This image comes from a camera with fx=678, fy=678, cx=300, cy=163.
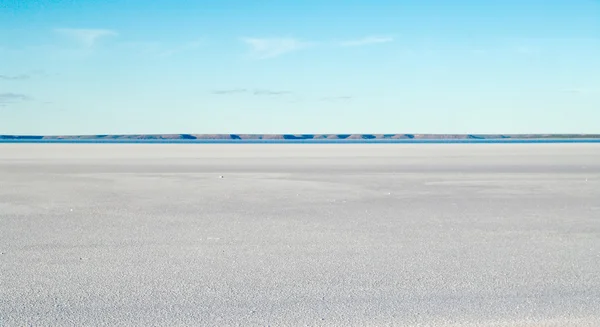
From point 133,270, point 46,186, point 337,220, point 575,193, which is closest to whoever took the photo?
point 133,270

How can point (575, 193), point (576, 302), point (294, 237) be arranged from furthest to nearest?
point (575, 193), point (294, 237), point (576, 302)

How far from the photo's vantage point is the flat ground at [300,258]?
21.1 feet

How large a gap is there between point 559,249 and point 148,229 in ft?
21.1

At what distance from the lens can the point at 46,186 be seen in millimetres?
19484

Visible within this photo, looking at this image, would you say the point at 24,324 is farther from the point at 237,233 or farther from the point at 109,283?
the point at 237,233

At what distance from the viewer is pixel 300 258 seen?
8.90 meters

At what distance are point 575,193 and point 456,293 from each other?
11326mm

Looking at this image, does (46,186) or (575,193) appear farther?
(46,186)

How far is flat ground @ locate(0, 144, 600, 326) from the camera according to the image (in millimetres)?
6430

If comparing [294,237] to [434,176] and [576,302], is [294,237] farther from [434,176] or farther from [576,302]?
[434,176]

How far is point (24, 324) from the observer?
6.04m

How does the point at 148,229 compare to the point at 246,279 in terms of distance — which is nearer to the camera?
the point at 246,279

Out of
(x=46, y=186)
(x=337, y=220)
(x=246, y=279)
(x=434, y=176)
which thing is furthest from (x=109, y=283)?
(x=434, y=176)

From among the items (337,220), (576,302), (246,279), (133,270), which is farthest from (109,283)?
(337,220)
